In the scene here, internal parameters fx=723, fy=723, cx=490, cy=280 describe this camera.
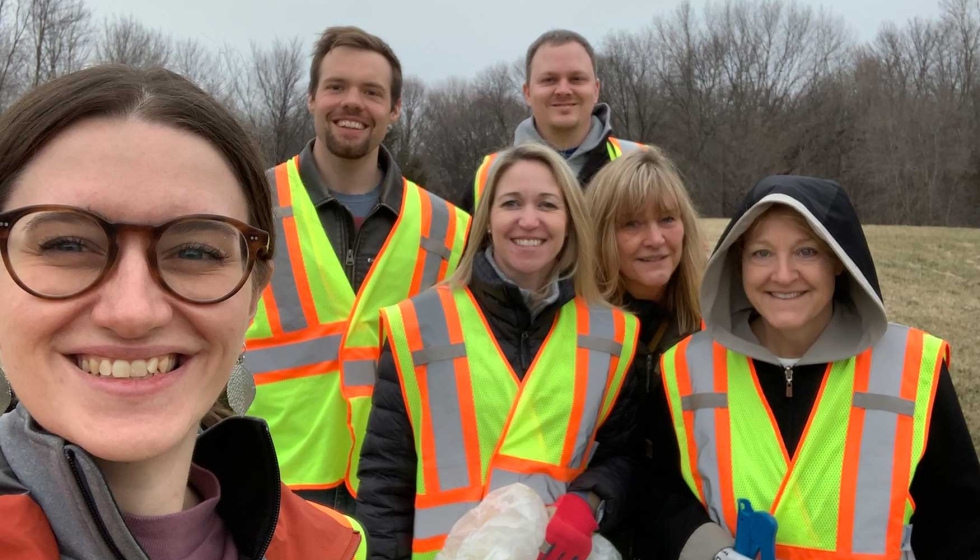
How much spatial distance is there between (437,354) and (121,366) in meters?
1.92

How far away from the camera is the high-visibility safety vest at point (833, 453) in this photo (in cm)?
260

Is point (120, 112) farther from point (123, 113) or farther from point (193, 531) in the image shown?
point (193, 531)

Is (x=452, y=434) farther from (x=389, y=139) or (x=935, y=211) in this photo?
(x=935, y=211)

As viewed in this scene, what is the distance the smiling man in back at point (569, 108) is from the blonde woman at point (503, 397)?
1623mm

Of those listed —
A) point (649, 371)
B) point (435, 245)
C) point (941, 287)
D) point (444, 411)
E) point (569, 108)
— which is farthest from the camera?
point (941, 287)

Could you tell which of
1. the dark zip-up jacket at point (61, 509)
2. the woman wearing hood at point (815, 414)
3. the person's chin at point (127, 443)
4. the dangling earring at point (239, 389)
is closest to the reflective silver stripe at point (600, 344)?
the woman wearing hood at point (815, 414)

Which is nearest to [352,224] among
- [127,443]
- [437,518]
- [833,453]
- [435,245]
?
[435,245]

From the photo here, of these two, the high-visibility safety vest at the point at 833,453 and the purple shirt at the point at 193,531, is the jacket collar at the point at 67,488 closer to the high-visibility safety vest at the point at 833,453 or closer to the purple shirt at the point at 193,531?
the purple shirt at the point at 193,531

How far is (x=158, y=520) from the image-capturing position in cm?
127

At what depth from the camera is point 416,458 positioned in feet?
9.95

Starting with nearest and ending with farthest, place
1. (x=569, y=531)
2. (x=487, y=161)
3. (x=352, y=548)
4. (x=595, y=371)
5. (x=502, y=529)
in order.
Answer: (x=352, y=548), (x=502, y=529), (x=569, y=531), (x=595, y=371), (x=487, y=161)

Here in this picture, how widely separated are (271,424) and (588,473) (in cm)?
164

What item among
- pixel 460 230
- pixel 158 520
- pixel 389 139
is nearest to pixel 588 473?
pixel 460 230

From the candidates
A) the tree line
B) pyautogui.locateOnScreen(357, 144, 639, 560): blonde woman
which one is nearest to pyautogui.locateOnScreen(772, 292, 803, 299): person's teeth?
pyautogui.locateOnScreen(357, 144, 639, 560): blonde woman
